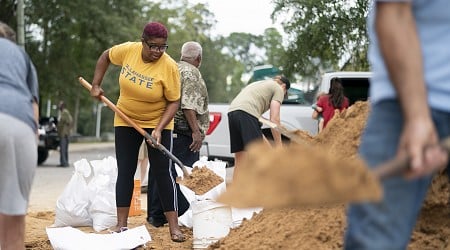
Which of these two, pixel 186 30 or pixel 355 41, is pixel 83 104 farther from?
pixel 355 41

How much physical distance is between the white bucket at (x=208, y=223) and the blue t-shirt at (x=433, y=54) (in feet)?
10.8

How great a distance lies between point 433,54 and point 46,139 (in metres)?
16.6

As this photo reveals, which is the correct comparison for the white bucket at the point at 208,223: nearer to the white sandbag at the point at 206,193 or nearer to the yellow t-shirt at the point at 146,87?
A: the white sandbag at the point at 206,193

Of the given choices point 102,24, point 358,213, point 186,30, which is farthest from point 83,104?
point 358,213

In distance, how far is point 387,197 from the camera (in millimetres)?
2553

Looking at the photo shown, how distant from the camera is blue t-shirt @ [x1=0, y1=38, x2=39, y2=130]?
4.11 meters

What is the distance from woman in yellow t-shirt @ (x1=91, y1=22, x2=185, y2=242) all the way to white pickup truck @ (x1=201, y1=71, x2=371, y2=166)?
13.4 ft

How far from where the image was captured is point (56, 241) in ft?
18.0

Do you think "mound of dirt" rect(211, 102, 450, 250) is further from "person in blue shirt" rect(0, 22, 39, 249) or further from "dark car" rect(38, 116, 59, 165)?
"dark car" rect(38, 116, 59, 165)

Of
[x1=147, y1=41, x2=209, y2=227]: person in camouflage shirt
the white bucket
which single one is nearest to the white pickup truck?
[x1=147, y1=41, x2=209, y2=227]: person in camouflage shirt

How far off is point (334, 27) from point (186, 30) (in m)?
29.8

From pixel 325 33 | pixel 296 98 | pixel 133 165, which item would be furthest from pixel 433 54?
pixel 325 33

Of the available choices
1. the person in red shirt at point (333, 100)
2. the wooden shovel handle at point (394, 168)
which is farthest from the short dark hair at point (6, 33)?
the person in red shirt at point (333, 100)

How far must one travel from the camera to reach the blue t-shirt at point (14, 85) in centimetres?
411
